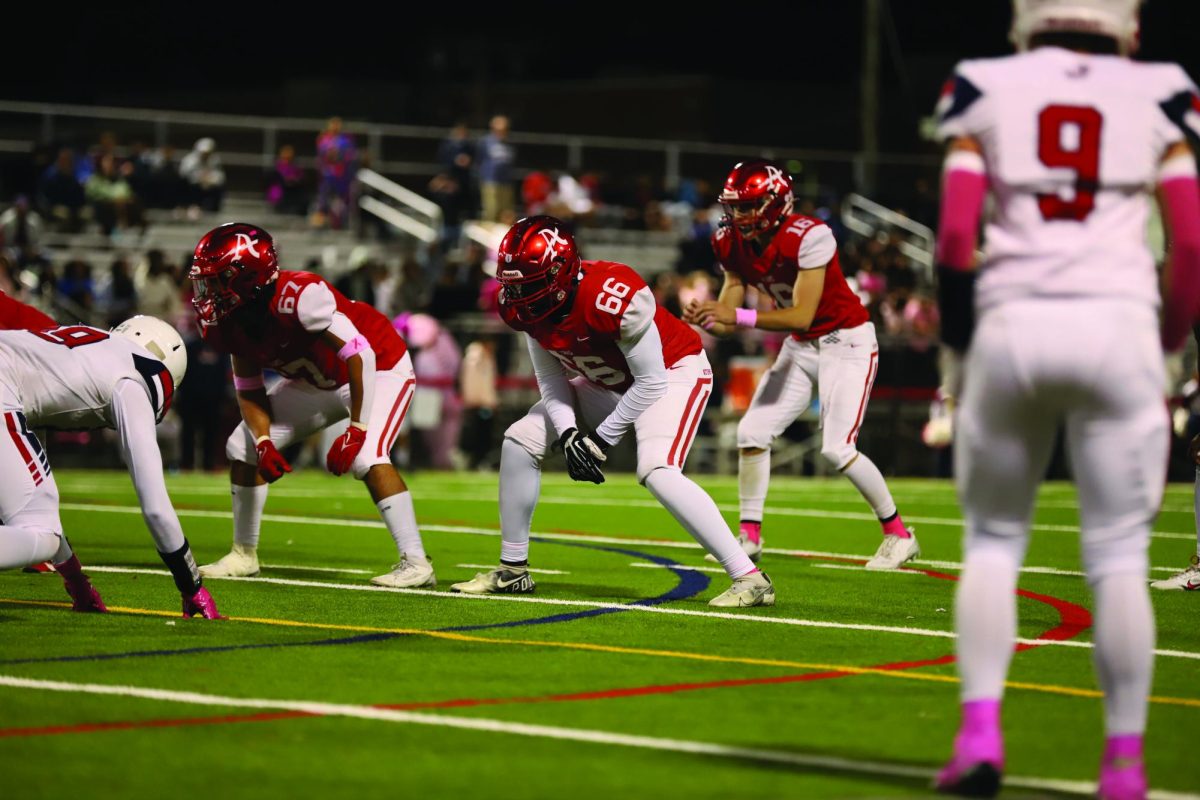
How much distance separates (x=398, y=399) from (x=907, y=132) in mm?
36535

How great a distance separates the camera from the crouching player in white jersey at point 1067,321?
4551mm

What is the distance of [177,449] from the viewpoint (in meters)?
19.9

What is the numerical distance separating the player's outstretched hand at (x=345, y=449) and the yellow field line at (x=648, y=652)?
1106 millimetres

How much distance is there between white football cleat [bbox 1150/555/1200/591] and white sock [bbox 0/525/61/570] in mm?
5593

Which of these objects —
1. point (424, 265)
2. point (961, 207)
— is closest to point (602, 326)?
point (961, 207)

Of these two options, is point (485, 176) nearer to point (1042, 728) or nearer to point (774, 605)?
point (774, 605)

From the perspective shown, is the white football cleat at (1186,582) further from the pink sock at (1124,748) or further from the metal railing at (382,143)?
the metal railing at (382,143)

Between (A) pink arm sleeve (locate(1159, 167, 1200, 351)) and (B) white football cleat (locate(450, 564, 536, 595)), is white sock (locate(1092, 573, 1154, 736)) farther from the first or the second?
(B) white football cleat (locate(450, 564, 536, 595))

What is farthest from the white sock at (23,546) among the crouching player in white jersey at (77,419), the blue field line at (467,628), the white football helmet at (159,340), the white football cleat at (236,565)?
the white football cleat at (236,565)

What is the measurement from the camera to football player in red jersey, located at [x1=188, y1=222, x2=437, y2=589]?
8609 mm

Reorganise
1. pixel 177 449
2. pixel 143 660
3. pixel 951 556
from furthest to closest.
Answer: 1. pixel 177 449
2. pixel 951 556
3. pixel 143 660

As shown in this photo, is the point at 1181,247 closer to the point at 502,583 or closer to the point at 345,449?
the point at 502,583

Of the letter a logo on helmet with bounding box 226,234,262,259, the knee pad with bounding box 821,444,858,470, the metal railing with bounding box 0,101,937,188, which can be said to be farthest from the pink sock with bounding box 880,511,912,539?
the metal railing with bounding box 0,101,937,188

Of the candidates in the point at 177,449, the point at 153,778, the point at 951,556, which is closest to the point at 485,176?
the point at 177,449
